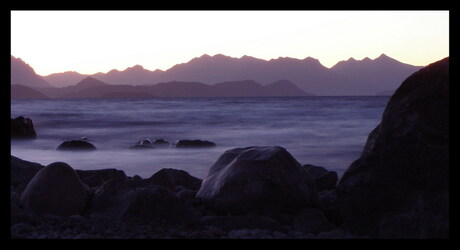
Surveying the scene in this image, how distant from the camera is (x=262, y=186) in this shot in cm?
538

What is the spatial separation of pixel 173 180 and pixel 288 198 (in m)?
2.55

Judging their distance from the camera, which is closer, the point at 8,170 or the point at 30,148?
the point at 8,170

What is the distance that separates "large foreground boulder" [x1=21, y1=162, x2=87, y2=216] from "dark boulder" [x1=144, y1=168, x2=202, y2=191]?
1543 millimetres

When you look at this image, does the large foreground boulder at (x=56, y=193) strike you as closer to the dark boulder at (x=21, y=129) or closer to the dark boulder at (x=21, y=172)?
the dark boulder at (x=21, y=172)

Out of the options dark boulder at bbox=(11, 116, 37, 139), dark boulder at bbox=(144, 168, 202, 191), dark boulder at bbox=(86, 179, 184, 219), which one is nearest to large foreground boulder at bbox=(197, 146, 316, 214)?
dark boulder at bbox=(86, 179, 184, 219)

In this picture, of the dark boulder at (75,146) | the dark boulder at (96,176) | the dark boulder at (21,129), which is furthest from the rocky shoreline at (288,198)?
the dark boulder at (21,129)

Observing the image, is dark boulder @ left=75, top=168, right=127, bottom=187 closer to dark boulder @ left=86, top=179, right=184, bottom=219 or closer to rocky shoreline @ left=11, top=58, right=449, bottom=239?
rocky shoreline @ left=11, top=58, right=449, bottom=239

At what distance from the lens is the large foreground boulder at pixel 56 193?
5480 mm

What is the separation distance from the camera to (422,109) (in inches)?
193

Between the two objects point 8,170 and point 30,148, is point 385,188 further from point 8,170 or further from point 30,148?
point 30,148

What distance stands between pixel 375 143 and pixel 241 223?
152 centimetres

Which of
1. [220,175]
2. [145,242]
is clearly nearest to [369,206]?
[220,175]
